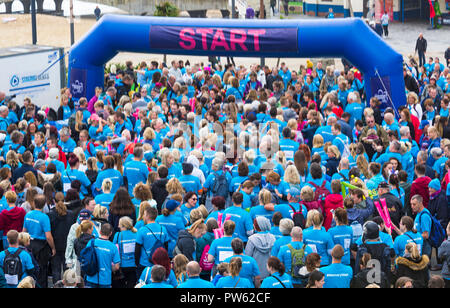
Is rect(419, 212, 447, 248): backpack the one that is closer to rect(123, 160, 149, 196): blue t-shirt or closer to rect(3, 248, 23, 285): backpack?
rect(123, 160, 149, 196): blue t-shirt

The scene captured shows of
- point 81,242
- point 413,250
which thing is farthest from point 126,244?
point 413,250

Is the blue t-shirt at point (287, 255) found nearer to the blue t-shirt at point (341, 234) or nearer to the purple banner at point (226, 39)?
the blue t-shirt at point (341, 234)

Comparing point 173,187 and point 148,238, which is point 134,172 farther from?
point 148,238

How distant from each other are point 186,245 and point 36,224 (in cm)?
A: 219

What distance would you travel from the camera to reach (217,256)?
909cm

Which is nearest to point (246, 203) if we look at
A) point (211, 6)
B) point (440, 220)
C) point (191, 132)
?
point (440, 220)

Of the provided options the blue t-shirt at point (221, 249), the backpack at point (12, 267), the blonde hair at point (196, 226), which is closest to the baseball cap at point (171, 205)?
the blonde hair at point (196, 226)

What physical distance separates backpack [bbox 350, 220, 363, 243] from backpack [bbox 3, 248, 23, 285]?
14.0ft

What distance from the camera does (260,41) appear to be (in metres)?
17.5

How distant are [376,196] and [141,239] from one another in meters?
3.61

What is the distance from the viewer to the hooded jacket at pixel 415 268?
882 centimetres

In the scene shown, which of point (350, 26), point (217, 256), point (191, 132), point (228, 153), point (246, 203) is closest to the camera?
point (217, 256)

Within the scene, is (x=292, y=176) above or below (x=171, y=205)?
above

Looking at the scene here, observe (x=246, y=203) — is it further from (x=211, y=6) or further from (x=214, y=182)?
(x=211, y=6)
